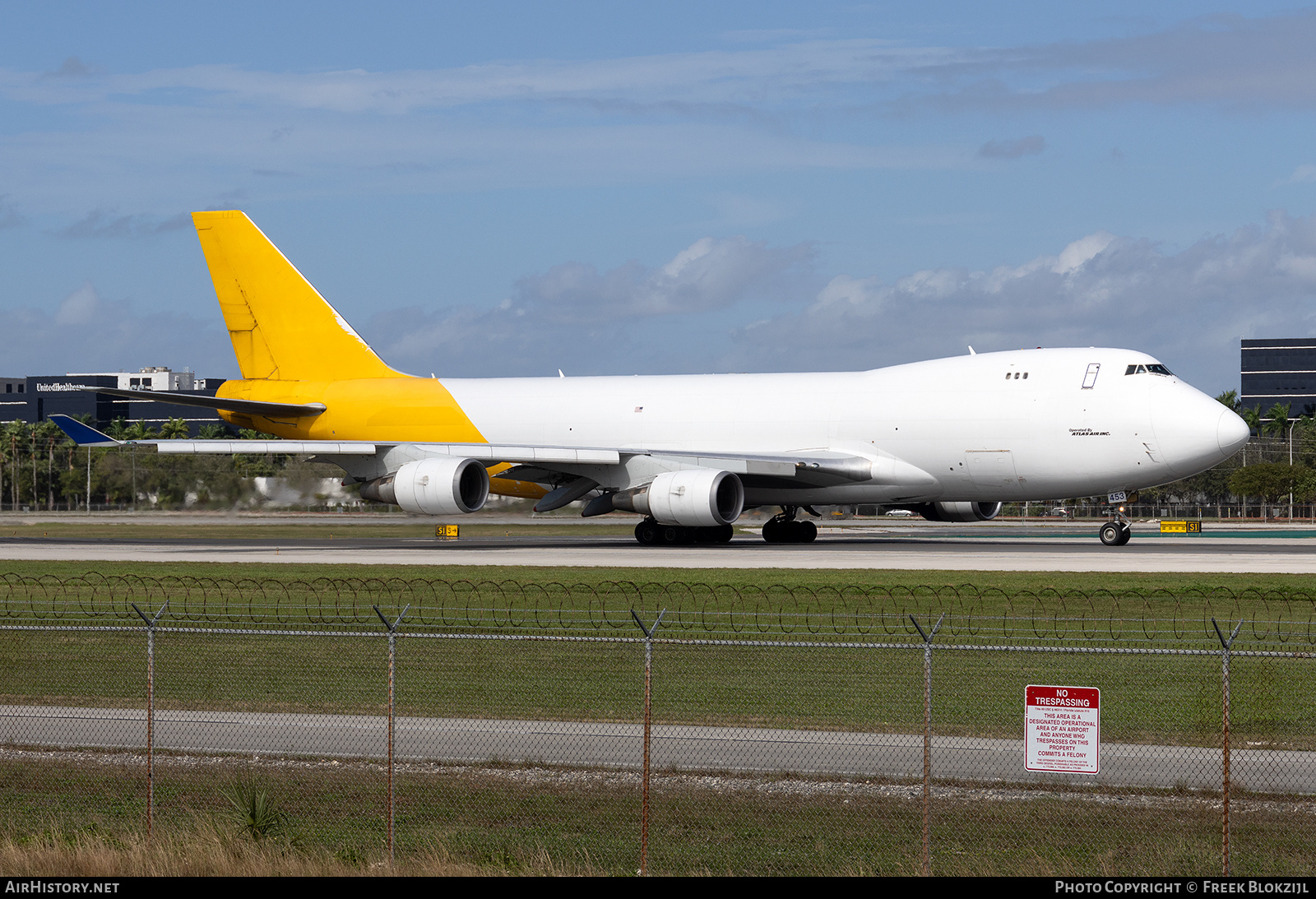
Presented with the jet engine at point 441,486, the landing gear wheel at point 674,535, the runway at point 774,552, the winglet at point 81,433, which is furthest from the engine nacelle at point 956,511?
the winglet at point 81,433

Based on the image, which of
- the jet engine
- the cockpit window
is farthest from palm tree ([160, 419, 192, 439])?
the cockpit window

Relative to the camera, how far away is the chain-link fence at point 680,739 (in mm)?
11570

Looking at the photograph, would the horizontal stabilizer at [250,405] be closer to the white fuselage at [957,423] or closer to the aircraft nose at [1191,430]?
the white fuselage at [957,423]

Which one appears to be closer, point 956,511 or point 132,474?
point 956,511

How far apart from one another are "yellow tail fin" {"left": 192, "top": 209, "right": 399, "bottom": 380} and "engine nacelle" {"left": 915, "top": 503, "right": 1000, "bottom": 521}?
69.6ft

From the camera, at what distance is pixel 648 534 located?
4759cm

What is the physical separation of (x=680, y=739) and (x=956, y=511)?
36.5 metres

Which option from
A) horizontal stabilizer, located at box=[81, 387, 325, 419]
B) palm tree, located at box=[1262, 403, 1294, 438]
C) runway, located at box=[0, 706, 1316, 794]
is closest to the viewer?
runway, located at box=[0, 706, 1316, 794]

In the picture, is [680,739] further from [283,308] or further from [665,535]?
[283,308]

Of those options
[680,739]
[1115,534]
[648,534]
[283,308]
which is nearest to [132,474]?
[283,308]

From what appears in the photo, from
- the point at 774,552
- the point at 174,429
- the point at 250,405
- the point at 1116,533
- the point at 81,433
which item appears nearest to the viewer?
the point at 774,552

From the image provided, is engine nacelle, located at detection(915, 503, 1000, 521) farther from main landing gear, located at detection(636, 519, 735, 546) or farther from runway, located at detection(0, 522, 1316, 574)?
main landing gear, located at detection(636, 519, 735, 546)

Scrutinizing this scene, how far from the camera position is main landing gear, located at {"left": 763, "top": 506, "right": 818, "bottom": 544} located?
162 ft

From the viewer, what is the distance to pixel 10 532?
64.5m
